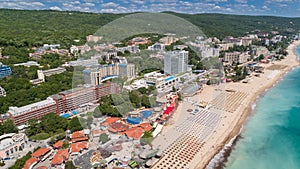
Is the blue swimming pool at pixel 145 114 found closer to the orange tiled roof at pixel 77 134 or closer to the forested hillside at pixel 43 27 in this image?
the orange tiled roof at pixel 77 134

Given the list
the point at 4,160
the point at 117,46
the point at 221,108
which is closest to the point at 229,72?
the point at 221,108

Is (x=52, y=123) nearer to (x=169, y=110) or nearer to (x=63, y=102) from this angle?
(x=63, y=102)

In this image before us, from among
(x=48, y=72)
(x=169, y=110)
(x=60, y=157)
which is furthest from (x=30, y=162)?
(x=48, y=72)

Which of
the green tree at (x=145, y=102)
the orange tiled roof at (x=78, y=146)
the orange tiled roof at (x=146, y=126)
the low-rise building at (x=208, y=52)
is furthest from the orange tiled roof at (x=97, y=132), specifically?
the low-rise building at (x=208, y=52)

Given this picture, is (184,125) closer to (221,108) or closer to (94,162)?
(221,108)

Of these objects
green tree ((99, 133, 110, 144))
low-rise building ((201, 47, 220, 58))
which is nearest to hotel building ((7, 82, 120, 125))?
green tree ((99, 133, 110, 144))

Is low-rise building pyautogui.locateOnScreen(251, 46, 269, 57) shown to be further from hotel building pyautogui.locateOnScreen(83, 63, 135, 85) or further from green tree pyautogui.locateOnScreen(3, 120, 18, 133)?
green tree pyautogui.locateOnScreen(3, 120, 18, 133)
